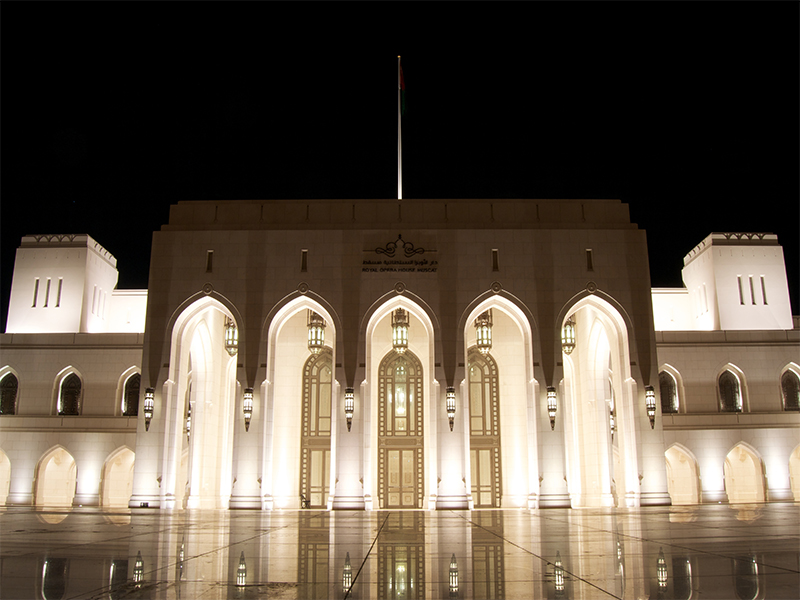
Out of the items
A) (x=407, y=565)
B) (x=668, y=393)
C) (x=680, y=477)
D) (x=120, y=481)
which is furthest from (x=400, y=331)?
(x=407, y=565)

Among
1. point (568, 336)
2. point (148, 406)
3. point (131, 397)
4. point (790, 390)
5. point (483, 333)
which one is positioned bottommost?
point (148, 406)

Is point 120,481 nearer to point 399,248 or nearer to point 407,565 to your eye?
point 399,248

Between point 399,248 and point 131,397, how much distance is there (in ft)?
51.5

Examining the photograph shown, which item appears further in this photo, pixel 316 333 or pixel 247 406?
pixel 316 333

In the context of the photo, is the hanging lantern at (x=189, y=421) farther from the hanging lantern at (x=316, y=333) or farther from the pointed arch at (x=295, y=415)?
the hanging lantern at (x=316, y=333)

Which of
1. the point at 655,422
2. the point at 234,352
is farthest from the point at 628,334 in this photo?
the point at 234,352

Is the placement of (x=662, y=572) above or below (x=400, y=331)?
below

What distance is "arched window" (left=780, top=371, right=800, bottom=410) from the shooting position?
33438mm

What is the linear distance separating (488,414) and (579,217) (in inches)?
383

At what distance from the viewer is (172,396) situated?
27.5 m

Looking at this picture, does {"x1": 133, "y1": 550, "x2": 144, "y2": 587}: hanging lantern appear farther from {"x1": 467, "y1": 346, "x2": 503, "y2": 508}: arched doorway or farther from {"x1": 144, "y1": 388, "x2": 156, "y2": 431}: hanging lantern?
{"x1": 467, "y1": 346, "x2": 503, "y2": 508}: arched doorway

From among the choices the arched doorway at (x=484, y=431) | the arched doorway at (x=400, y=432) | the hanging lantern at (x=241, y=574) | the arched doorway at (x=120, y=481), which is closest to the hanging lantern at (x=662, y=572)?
the hanging lantern at (x=241, y=574)

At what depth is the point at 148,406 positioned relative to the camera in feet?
88.0

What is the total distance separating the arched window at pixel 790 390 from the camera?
33438 mm
